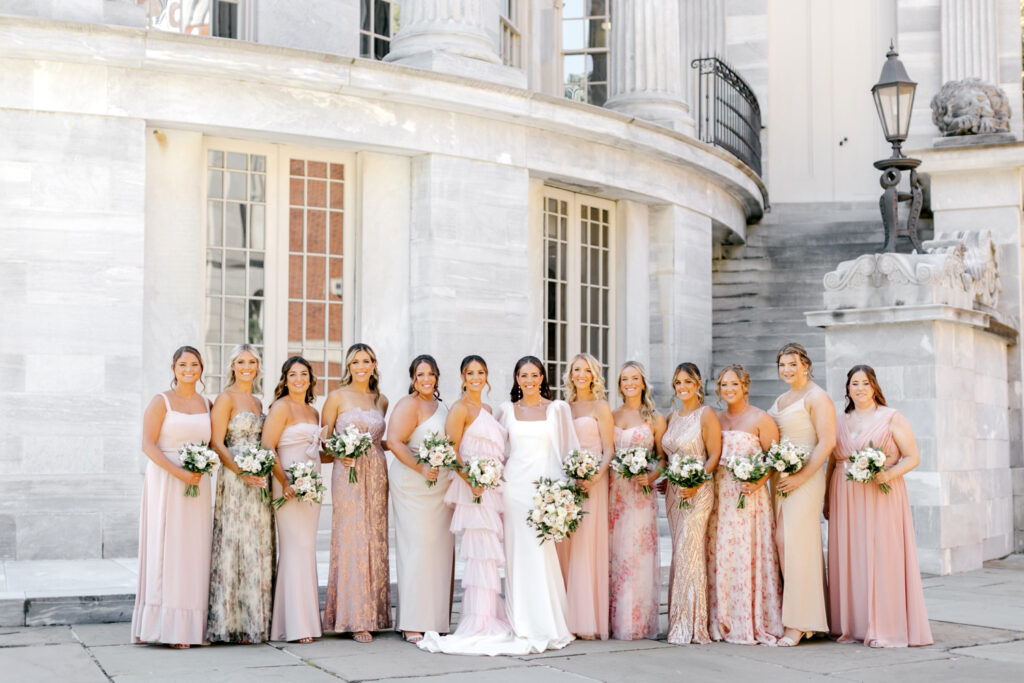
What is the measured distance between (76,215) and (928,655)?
7748 mm

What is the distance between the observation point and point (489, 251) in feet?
42.8

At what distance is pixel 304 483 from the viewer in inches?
307

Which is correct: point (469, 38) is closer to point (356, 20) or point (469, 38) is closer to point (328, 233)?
point (356, 20)

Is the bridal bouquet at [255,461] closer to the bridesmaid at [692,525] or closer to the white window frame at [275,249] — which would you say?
the bridesmaid at [692,525]

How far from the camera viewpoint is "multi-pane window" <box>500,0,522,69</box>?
17.6 metres

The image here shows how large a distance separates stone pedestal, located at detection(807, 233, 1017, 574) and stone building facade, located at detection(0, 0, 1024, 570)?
96 centimetres

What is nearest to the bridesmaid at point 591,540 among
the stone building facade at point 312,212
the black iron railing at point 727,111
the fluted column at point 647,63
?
the stone building facade at point 312,212

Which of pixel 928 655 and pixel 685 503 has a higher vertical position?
pixel 685 503

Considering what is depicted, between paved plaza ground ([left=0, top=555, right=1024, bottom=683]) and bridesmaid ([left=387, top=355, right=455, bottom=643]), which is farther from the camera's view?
bridesmaid ([left=387, top=355, right=455, bottom=643])

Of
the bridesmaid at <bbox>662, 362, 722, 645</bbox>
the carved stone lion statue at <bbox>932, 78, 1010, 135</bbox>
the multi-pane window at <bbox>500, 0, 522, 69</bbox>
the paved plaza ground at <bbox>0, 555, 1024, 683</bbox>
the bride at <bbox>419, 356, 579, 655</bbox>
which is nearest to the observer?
the paved plaza ground at <bbox>0, 555, 1024, 683</bbox>

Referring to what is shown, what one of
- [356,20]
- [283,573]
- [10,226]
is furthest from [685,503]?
[356,20]

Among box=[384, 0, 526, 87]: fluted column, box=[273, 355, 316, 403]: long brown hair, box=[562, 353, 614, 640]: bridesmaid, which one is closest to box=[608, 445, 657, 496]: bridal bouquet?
box=[562, 353, 614, 640]: bridesmaid

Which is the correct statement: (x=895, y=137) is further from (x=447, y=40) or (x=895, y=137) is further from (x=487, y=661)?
(x=487, y=661)

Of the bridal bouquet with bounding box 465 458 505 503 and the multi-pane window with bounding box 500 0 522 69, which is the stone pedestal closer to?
the bridal bouquet with bounding box 465 458 505 503
